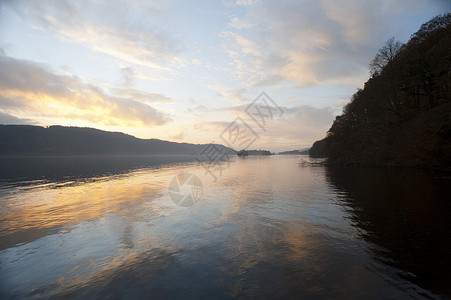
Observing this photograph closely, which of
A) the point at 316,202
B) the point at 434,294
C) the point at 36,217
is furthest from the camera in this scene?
the point at 316,202

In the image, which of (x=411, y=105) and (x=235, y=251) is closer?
(x=235, y=251)

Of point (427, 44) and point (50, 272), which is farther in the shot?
point (427, 44)

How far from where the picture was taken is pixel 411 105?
4884 cm

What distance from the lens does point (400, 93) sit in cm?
4856

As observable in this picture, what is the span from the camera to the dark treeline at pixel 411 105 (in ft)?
114

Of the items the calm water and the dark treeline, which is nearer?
the calm water

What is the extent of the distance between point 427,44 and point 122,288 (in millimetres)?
64871

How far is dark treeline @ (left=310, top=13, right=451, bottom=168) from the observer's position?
34625mm

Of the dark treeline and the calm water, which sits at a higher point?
the dark treeline

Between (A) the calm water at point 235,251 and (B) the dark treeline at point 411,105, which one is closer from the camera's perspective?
(A) the calm water at point 235,251

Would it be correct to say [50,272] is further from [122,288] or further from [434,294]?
[434,294]

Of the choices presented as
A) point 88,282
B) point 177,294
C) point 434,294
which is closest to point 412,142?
point 434,294

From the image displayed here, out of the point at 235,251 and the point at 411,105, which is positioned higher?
the point at 411,105

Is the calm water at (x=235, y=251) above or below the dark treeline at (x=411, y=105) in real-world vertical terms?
below
